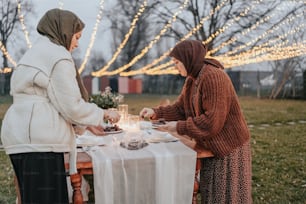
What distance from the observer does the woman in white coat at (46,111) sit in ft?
5.20

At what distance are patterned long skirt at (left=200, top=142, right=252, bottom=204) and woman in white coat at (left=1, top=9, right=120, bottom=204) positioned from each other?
0.83 m

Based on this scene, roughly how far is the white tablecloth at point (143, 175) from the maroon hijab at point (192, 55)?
491 millimetres

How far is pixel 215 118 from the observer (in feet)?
6.25

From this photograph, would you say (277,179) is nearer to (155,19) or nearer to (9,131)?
(9,131)

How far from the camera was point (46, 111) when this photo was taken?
1.60m

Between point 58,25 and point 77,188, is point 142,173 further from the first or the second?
point 58,25

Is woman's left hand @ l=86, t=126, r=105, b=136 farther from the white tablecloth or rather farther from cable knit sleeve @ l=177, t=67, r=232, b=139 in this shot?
cable knit sleeve @ l=177, t=67, r=232, b=139

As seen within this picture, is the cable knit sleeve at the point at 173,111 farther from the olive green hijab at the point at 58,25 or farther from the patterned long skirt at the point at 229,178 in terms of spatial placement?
the olive green hijab at the point at 58,25

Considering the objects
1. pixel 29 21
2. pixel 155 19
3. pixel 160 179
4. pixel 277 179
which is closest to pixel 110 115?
pixel 160 179

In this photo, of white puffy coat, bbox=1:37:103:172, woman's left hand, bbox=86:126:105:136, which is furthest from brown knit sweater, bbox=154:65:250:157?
white puffy coat, bbox=1:37:103:172

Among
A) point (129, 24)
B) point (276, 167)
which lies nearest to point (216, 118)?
point (276, 167)

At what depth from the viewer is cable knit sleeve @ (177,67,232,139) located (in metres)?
1.92

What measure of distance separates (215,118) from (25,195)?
1.04m

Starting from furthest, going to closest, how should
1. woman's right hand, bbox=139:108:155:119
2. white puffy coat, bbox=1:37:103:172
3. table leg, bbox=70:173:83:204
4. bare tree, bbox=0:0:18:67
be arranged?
bare tree, bbox=0:0:18:67, woman's right hand, bbox=139:108:155:119, table leg, bbox=70:173:83:204, white puffy coat, bbox=1:37:103:172
